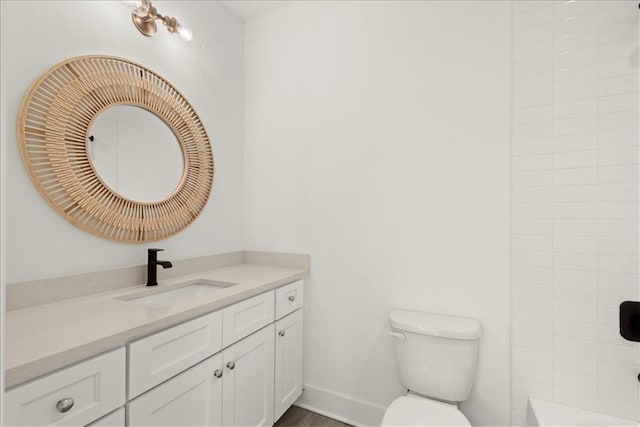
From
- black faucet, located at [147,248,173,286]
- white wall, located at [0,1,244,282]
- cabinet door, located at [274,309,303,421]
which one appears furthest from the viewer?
cabinet door, located at [274,309,303,421]

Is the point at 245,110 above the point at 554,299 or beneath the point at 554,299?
above

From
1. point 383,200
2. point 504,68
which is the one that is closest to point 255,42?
point 383,200

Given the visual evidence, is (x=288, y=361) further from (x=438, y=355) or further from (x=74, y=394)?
(x=74, y=394)

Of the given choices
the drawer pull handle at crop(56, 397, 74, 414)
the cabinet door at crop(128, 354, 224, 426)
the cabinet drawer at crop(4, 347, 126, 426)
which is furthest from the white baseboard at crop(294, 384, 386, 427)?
the drawer pull handle at crop(56, 397, 74, 414)

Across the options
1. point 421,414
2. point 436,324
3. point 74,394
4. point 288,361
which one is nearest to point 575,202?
point 436,324

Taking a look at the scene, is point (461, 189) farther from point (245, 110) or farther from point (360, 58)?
point (245, 110)

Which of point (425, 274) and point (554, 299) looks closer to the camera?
point (554, 299)

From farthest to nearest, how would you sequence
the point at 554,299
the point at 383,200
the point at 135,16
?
the point at 383,200, the point at 135,16, the point at 554,299

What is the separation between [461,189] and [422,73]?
0.66m

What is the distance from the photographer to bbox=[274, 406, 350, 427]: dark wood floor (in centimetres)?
180

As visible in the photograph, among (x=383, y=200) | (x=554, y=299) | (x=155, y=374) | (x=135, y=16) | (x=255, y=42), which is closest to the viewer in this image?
(x=155, y=374)

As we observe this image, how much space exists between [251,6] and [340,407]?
264cm

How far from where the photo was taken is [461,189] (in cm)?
158

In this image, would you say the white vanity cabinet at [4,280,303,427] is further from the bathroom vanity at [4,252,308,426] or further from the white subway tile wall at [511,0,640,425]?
the white subway tile wall at [511,0,640,425]
